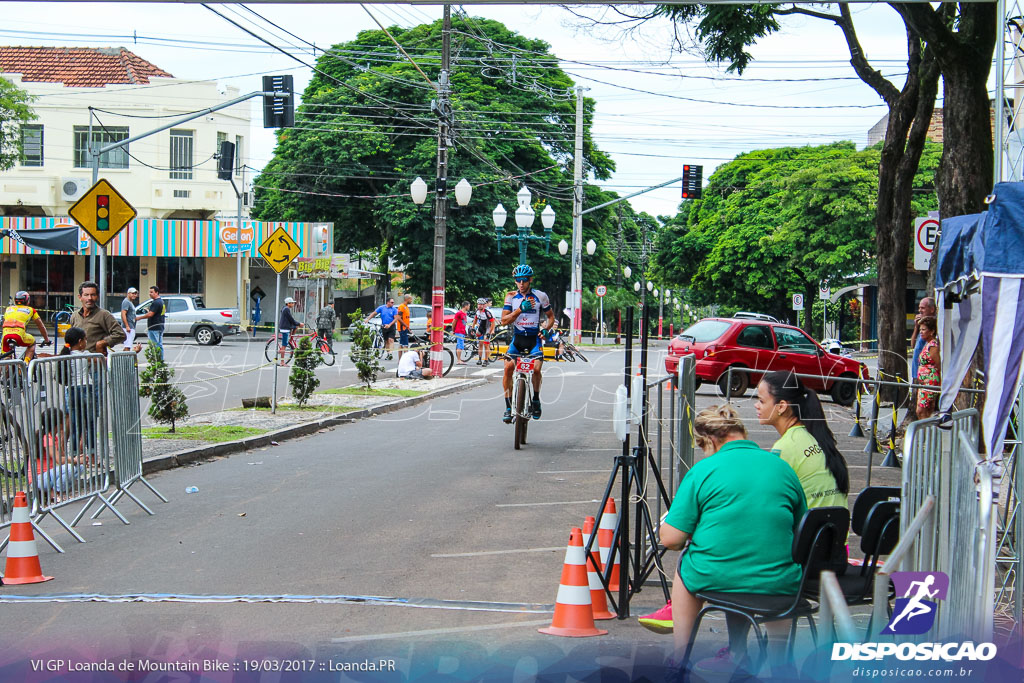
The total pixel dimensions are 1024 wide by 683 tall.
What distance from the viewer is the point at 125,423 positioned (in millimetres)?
9328

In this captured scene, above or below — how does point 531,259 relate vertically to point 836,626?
above

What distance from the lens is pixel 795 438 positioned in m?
5.96

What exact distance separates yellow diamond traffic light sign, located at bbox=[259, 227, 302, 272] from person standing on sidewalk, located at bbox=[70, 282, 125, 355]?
3259 mm

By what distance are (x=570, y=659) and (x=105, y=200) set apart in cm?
1053

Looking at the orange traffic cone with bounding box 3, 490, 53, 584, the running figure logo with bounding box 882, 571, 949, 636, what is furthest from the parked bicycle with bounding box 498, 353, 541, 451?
the running figure logo with bounding box 882, 571, 949, 636

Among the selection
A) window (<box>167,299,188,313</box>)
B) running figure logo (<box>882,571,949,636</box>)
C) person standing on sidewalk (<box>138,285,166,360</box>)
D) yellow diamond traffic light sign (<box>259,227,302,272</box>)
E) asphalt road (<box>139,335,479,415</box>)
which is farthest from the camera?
window (<box>167,299,188,313</box>)

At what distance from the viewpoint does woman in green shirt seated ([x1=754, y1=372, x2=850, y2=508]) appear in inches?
233

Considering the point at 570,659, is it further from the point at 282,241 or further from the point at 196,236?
the point at 196,236

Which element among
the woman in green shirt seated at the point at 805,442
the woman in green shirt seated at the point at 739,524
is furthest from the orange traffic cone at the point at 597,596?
the woman in green shirt seated at the point at 739,524

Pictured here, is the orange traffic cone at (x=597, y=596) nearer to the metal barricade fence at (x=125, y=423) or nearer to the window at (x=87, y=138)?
the metal barricade fence at (x=125, y=423)

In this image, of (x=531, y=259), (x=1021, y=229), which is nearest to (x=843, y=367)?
(x=1021, y=229)

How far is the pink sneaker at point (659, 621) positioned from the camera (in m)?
5.99

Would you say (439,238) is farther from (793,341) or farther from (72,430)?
(72,430)

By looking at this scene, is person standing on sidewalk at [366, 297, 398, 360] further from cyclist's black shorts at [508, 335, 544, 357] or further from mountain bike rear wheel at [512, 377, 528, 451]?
cyclist's black shorts at [508, 335, 544, 357]
